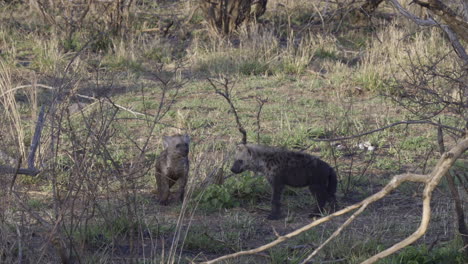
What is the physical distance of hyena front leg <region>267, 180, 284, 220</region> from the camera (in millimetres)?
5730

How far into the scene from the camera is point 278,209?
5750 mm

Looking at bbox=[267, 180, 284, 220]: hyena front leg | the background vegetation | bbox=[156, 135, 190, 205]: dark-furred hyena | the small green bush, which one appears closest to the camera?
the background vegetation

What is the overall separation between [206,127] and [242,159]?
2.68 m

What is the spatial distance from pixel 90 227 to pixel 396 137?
431cm

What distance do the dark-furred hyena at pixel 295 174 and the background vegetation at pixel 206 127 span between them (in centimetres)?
23

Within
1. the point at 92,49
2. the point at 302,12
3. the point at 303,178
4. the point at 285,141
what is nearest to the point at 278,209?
the point at 303,178

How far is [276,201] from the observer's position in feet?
18.9

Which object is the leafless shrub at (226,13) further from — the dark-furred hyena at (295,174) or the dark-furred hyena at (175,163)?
the dark-furred hyena at (295,174)

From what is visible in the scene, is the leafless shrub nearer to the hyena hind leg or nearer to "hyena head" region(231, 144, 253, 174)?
"hyena head" region(231, 144, 253, 174)

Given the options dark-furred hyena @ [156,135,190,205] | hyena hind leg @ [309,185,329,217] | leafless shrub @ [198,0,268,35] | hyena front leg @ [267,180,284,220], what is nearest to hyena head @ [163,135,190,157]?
dark-furred hyena @ [156,135,190,205]

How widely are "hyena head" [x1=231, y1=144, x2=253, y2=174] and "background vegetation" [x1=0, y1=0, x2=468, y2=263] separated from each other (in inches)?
6.2

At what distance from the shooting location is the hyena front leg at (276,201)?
5730 mm

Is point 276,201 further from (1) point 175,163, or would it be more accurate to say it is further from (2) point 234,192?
(1) point 175,163

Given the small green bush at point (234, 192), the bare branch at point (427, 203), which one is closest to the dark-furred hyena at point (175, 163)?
the small green bush at point (234, 192)
